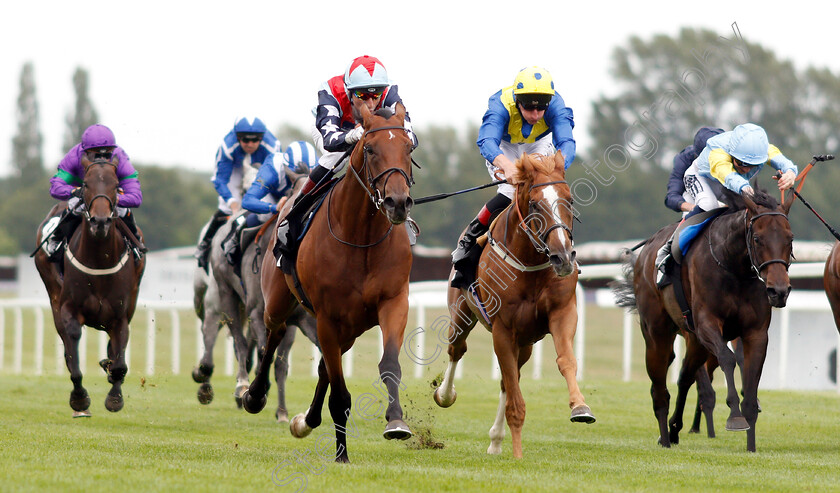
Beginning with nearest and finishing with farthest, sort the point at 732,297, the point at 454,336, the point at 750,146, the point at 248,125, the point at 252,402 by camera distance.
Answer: the point at 732,297 < the point at 750,146 < the point at 252,402 < the point at 454,336 < the point at 248,125

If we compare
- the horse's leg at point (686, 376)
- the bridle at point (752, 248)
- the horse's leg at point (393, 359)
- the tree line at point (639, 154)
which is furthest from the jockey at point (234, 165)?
the tree line at point (639, 154)

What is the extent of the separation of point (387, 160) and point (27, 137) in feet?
227

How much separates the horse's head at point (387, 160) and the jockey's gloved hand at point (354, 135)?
14 cm

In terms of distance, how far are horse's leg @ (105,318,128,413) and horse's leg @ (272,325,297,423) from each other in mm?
1310

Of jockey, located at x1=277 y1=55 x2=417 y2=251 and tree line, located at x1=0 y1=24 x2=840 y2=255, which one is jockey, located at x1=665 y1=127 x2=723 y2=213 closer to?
jockey, located at x1=277 y1=55 x2=417 y2=251

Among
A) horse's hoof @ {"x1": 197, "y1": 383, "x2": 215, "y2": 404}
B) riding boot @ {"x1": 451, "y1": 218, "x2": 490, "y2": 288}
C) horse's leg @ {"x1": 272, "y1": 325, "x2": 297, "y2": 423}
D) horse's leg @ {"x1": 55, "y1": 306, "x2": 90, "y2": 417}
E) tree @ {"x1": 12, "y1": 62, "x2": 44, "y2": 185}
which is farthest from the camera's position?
tree @ {"x1": 12, "y1": 62, "x2": 44, "y2": 185}

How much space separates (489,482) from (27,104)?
6807 cm

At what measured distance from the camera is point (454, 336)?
8211 millimetres

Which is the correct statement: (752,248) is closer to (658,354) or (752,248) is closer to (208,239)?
(658,354)

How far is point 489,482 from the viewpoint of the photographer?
5238mm

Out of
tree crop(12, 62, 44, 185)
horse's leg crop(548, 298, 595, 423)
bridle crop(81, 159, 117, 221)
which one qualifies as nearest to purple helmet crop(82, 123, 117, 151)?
bridle crop(81, 159, 117, 221)

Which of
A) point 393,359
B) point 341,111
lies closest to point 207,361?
point 341,111

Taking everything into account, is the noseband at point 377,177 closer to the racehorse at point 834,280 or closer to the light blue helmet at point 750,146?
the light blue helmet at point 750,146

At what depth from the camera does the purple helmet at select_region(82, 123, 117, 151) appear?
9031mm
